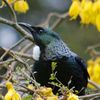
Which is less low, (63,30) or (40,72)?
(40,72)

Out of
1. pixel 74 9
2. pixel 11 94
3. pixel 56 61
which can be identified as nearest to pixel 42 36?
pixel 56 61

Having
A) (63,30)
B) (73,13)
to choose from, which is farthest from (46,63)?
(63,30)

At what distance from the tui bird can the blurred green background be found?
5.25 metres

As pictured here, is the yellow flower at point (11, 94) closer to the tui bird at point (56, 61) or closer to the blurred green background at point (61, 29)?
the tui bird at point (56, 61)

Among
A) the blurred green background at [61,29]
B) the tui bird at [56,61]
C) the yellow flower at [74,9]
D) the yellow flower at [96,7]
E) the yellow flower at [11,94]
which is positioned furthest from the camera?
the blurred green background at [61,29]

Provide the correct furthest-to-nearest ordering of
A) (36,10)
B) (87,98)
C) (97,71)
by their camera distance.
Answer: (36,10) < (97,71) < (87,98)

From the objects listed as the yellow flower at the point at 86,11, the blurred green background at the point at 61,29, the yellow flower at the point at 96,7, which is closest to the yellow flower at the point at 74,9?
the yellow flower at the point at 86,11

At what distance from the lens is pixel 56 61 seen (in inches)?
167

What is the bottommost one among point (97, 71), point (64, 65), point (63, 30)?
point (63, 30)

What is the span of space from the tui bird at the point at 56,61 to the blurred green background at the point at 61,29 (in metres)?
5.25

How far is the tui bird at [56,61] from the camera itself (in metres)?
4.18

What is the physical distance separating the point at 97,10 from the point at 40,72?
66 centimetres

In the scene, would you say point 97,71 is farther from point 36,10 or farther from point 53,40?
point 36,10

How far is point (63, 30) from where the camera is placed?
456 inches
